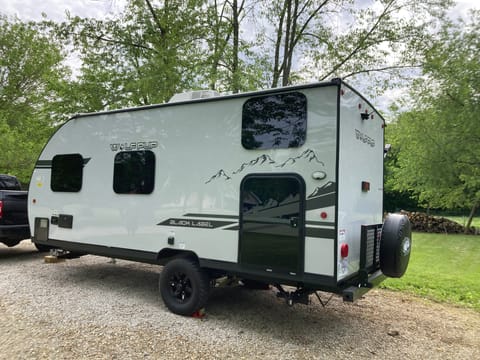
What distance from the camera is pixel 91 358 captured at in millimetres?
3605

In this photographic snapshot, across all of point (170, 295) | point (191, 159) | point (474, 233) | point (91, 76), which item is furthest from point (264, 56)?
point (474, 233)

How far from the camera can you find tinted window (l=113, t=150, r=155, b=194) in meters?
5.25

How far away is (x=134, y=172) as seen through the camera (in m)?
5.39

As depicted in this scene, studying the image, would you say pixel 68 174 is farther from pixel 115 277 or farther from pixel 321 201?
pixel 321 201

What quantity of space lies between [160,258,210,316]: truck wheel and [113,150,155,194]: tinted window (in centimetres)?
118

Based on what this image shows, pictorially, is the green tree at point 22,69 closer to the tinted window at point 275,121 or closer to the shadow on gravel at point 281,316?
the shadow on gravel at point 281,316

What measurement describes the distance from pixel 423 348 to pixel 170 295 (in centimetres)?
313

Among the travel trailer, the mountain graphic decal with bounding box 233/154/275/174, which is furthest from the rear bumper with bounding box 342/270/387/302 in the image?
the mountain graphic decal with bounding box 233/154/275/174

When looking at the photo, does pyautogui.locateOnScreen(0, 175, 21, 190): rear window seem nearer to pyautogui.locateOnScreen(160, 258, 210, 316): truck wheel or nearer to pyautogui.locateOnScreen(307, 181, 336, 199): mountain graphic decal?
pyautogui.locateOnScreen(160, 258, 210, 316): truck wheel

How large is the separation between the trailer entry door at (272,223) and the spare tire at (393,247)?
111cm

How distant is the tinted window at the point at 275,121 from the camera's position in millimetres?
4062

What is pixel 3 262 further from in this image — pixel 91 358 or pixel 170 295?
pixel 91 358

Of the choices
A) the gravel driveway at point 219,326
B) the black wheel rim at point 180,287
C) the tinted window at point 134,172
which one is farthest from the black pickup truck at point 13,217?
the black wheel rim at point 180,287

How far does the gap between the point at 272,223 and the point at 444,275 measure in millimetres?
5377
